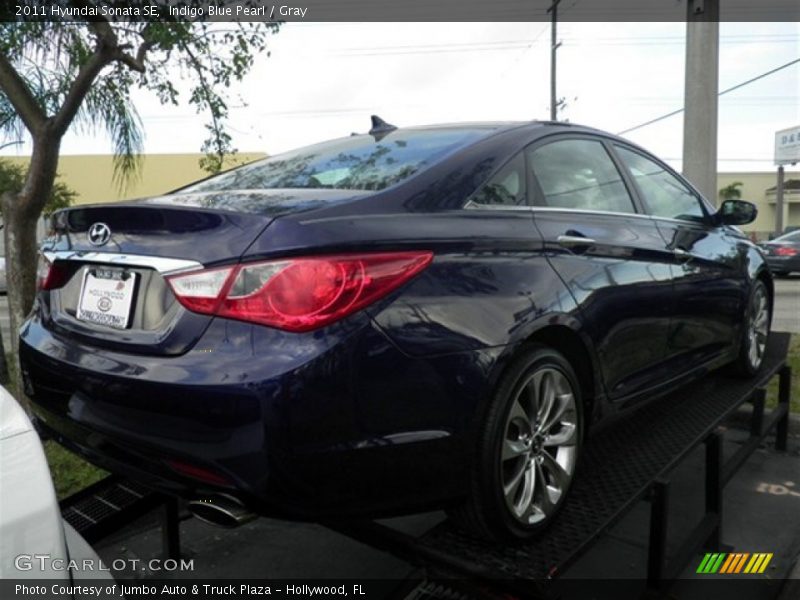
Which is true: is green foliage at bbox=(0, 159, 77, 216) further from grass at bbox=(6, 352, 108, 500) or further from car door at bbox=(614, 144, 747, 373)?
car door at bbox=(614, 144, 747, 373)

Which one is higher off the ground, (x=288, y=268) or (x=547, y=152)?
(x=547, y=152)

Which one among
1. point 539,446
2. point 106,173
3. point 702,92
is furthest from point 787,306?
point 106,173

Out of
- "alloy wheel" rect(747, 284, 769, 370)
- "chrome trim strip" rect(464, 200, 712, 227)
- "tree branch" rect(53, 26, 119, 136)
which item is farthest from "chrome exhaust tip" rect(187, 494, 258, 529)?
"alloy wheel" rect(747, 284, 769, 370)

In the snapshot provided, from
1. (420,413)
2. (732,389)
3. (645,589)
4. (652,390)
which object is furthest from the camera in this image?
(732,389)

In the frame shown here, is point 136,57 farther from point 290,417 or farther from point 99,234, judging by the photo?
point 290,417

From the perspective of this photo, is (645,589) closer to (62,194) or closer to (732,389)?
(732,389)

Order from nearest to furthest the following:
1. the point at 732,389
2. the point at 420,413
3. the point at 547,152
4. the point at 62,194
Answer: the point at 420,413 → the point at 547,152 → the point at 732,389 → the point at 62,194

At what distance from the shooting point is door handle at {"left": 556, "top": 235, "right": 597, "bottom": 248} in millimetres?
2477

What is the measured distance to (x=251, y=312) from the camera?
1.79 m

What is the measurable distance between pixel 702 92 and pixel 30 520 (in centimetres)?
639

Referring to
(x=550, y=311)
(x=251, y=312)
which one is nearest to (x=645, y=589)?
(x=550, y=311)

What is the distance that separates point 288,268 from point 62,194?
22.5 meters

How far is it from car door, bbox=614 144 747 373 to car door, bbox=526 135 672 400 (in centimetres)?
15

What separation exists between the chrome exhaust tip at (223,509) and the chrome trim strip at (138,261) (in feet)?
2.08
